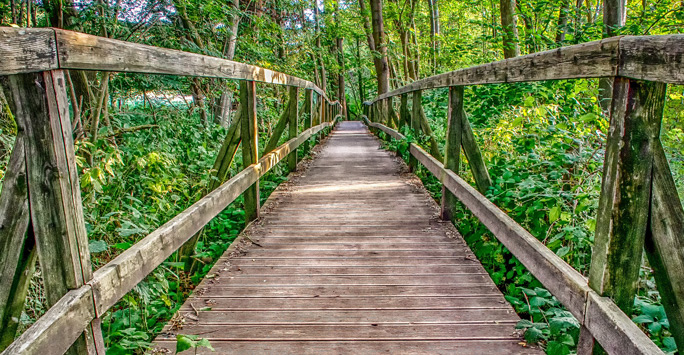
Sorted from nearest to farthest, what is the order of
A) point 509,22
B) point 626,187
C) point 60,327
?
point 60,327 → point 626,187 → point 509,22

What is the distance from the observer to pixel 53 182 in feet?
4.37

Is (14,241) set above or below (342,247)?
above

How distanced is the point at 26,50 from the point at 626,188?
72.0 inches

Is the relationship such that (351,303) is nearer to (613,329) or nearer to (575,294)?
(575,294)

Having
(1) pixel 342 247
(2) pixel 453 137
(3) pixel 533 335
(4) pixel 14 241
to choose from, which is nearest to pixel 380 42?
(2) pixel 453 137

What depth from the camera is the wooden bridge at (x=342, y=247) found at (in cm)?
131

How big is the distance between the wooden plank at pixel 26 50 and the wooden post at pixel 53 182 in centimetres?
4

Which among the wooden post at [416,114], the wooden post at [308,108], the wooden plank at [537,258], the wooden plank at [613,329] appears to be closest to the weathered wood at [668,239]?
the wooden plank at [613,329]

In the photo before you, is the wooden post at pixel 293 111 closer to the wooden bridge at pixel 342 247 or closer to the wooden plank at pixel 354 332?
the wooden bridge at pixel 342 247

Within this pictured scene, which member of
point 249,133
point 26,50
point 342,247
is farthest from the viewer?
point 249,133

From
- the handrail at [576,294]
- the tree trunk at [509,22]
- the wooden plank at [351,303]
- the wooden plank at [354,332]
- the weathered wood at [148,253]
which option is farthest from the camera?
the tree trunk at [509,22]

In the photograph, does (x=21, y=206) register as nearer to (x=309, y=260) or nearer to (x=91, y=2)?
(x=309, y=260)

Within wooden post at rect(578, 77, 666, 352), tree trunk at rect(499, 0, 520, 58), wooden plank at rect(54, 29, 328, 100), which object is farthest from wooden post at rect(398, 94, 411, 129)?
wooden post at rect(578, 77, 666, 352)

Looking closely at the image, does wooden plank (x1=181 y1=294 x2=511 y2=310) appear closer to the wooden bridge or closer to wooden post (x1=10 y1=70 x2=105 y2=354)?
the wooden bridge
